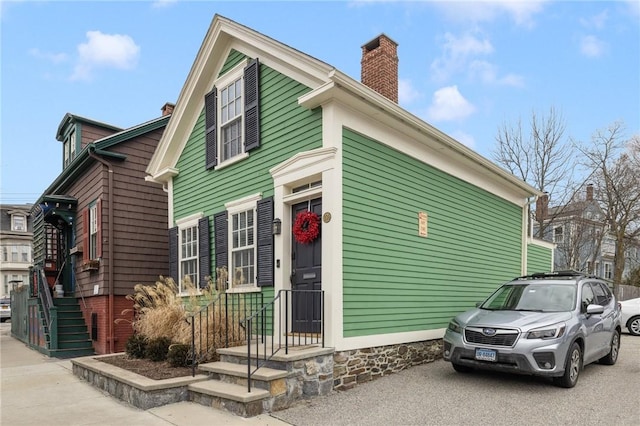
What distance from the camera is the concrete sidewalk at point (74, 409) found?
5426mm

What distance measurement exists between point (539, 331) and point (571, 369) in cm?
75

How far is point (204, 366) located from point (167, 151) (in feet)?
20.6

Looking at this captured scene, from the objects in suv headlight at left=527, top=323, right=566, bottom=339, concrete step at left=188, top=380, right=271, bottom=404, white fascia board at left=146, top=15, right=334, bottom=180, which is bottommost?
concrete step at left=188, top=380, right=271, bottom=404

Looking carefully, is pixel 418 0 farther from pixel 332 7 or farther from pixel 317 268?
pixel 317 268

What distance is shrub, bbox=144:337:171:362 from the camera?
25.7 ft

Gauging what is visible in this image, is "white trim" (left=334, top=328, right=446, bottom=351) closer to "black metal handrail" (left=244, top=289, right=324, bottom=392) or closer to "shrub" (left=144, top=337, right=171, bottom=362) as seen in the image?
"black metal handrail" (left=244, top=289, right=324, bottom=392)

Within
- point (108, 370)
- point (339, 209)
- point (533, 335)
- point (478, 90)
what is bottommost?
point (108, 370)

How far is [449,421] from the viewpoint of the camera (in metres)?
5.02

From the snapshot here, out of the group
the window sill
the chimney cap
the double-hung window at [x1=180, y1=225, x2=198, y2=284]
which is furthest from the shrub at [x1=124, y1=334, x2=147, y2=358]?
the chimney cap

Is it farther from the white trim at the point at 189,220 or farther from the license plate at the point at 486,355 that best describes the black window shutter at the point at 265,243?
the license plate at the point at 486,355

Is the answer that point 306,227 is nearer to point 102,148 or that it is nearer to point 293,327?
point 293,327

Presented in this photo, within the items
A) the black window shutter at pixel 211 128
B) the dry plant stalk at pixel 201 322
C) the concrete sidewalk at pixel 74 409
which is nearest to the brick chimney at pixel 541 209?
the black window shutter at pixel 211 128

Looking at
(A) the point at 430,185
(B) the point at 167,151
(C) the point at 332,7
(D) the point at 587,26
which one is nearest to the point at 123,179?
(B) the point at 167,151

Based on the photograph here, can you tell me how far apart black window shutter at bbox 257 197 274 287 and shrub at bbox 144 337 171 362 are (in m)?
1.98
